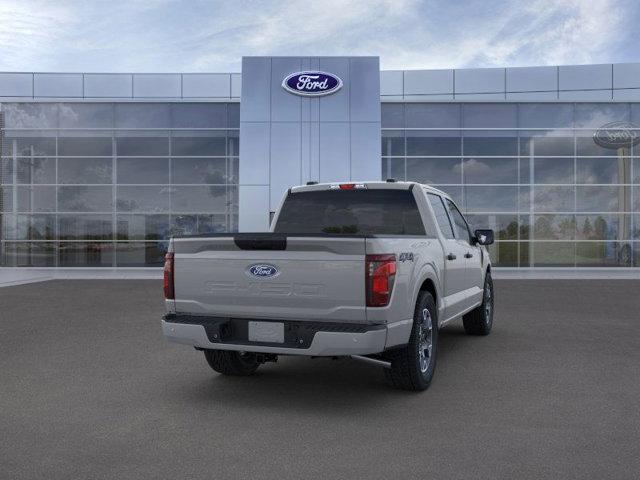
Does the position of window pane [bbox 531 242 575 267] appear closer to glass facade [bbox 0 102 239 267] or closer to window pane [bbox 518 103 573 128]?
window pane [bbox 518 103 573 128]

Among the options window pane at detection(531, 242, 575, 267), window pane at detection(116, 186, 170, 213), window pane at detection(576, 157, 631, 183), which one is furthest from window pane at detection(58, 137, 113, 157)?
window pane at detection(576, 157, 631, 183)

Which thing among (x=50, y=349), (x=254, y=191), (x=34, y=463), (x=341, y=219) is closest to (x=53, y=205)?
(x=254, y=191)

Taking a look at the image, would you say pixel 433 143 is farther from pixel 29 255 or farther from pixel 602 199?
pixel 29 255

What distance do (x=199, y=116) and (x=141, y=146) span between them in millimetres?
2859

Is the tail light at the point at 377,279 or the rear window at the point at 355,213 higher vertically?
the rear window at the point at 355,213

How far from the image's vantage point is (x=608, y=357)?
24.1 feet

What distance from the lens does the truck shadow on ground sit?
536cm

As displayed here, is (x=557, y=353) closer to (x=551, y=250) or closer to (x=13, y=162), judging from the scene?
(x=551, y=250)

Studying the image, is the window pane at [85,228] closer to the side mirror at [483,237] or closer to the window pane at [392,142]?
the window pane at [392,142]

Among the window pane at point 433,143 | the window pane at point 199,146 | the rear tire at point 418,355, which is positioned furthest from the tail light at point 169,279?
the window pane at point 433,143

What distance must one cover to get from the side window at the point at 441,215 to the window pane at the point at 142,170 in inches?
846

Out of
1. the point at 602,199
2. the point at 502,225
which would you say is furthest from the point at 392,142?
the point at 602,199

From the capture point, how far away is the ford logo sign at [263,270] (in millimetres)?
5152

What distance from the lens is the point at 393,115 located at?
1062 inches
